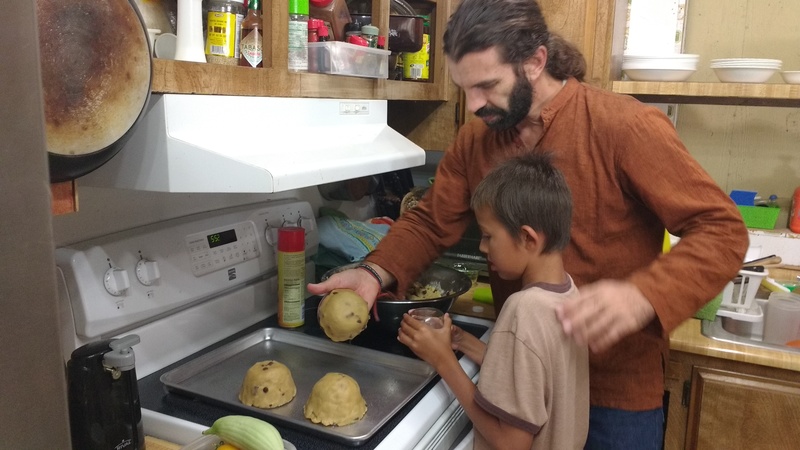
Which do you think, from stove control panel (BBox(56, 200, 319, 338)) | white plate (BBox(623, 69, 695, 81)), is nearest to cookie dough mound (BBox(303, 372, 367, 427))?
stove control panel (BBox(56, 200, 319, 338))

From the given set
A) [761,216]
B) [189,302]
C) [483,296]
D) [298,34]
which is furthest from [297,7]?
[761,216]

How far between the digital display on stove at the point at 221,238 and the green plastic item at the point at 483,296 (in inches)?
28.3

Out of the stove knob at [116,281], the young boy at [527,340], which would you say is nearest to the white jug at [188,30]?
the stove knob at [116,281]

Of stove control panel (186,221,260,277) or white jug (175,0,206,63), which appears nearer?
white jug (175,0,206,63)

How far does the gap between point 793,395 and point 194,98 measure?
4.96ft

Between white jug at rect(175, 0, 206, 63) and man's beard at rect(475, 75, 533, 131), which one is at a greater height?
white jug at rect(175, 0, 206, 63)

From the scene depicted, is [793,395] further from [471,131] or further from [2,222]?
[2,222]

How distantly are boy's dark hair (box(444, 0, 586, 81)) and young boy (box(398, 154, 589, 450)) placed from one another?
0.25 metres

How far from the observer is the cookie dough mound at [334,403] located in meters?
1.07

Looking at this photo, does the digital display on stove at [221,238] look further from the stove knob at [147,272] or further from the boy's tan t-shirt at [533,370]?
the boy's tan t-shirt at [533,370]

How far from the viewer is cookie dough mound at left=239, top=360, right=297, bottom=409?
3.70 ft

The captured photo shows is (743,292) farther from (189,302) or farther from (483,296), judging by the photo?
(189,302)

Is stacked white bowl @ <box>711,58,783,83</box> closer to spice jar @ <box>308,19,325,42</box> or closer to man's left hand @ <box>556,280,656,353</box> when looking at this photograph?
man's left hand @ <box>556,280,656,353</box>

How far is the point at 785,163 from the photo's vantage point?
226cm
